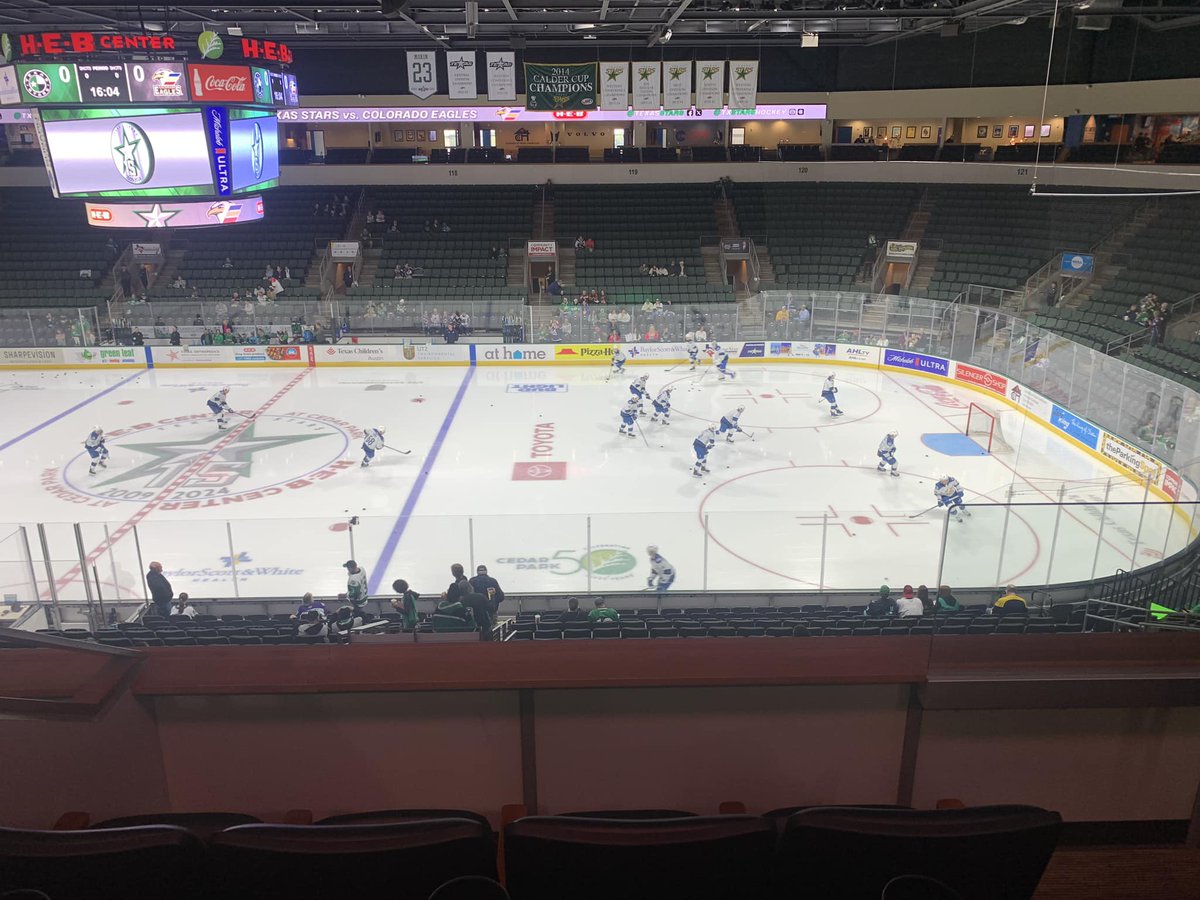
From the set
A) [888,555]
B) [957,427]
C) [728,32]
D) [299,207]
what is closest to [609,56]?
[728,32]

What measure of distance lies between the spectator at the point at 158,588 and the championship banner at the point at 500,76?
13.1m

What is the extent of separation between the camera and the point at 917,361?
898 inches

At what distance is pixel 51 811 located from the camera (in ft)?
7.29

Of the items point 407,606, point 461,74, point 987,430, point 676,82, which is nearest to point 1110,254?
point 987,430

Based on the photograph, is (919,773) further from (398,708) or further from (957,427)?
(957,427)

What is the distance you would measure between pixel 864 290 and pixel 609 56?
12520mm

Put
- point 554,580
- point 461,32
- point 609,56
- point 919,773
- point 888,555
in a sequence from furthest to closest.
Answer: point 609,56 → point 461,32 → point 888,555 → point 554,580 → point 919,773

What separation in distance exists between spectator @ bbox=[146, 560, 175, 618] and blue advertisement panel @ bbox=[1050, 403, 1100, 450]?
15033 millimetres

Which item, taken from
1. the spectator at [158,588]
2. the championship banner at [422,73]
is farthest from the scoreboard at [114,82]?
the spectator at [158,588]

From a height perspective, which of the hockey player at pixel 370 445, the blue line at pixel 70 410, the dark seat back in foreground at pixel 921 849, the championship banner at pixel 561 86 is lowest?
the blue line at pixel 70 410

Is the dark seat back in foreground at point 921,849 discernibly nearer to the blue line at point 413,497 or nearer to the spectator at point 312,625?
the blue line at point 413,497

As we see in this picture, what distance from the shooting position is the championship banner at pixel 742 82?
19.7 metres

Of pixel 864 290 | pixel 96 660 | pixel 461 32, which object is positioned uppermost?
pixel 461 32

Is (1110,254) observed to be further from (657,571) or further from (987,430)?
(657,571)
